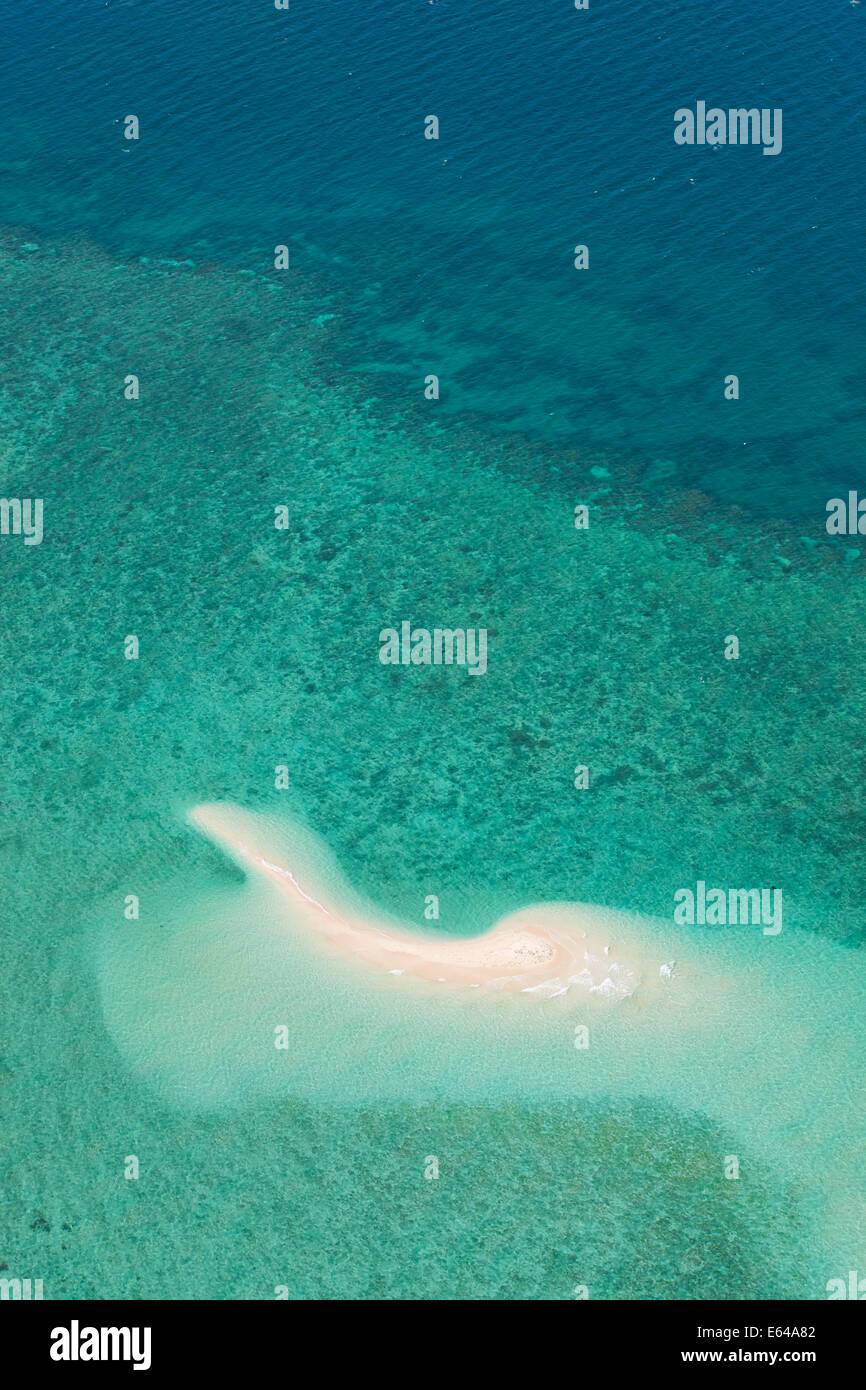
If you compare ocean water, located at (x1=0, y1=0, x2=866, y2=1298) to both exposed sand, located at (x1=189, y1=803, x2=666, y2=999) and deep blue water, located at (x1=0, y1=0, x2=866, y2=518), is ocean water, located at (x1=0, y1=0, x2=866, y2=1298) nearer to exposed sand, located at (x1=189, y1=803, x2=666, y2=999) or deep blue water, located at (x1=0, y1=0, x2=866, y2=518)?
deep blue water, located at (x1=0, y1=0, x2=866, y2=518)

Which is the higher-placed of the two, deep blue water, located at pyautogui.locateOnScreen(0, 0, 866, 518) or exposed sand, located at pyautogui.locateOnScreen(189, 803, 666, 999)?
deep blue water, located at pyautogui.locateOnScreen(0, 0, 866, 518)

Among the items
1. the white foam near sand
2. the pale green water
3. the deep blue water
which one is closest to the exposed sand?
the white foam near sand

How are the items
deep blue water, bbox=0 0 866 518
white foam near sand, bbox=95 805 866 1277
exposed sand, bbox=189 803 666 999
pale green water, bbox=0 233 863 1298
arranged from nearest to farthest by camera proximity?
pale green water, bbox=0 233 863 1298
white foam near sand, bbox=95 805 866 1277
exposed sand, bbox=189 803 666 999
deep blue water, bbox=0 0 866 518

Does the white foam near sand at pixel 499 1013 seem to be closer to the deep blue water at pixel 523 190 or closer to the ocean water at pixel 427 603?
the ocean water at pixel 427 603

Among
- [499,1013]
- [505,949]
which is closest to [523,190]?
[505,949]

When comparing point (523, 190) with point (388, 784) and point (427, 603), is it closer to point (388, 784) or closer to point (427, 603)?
point (427, 603)

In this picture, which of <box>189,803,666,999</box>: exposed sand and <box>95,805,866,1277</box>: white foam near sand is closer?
<box>95,805,866,1277</box>: white foam near sand

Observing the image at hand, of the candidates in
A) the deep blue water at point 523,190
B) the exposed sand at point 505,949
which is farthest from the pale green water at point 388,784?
the deep blue water at point 523,190

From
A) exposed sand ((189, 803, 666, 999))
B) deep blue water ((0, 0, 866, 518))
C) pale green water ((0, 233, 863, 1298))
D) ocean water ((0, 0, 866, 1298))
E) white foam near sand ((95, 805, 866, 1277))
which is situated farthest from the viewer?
deep blue water ((0, 0, 866, 518))
